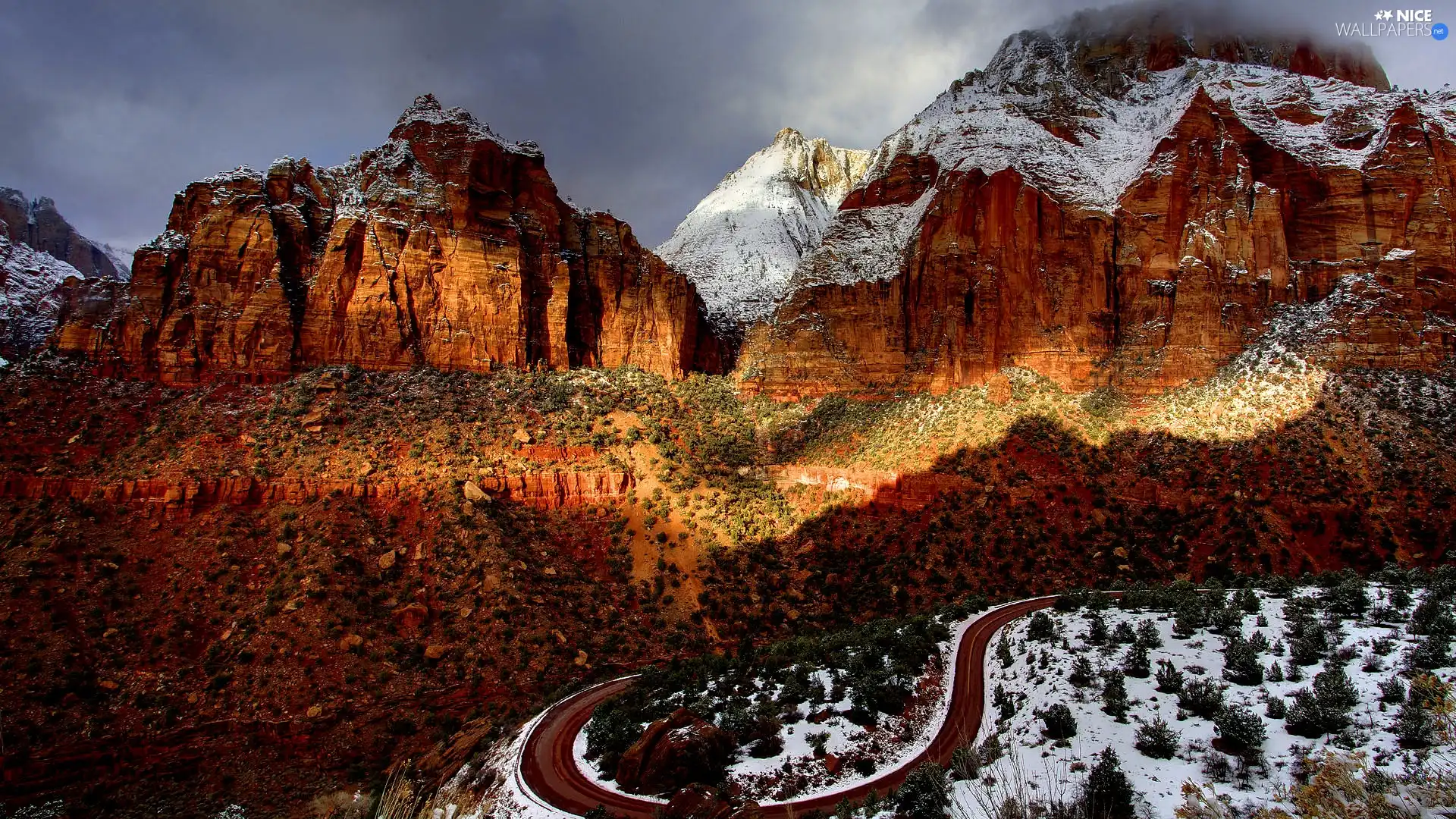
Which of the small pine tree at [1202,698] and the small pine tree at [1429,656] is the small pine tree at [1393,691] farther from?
the small pine tree at [1202,698]

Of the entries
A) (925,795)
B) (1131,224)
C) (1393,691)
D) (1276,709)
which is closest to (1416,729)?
(1393,691)

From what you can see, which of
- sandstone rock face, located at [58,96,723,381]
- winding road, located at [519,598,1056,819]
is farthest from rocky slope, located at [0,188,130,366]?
winding road, located at [519,598,1056,819]

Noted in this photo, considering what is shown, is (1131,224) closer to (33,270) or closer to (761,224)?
(761,224)

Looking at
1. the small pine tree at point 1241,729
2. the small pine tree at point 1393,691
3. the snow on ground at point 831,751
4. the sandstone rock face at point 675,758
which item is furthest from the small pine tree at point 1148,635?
the sandstone rock face at point 675,758

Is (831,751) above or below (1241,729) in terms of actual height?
below

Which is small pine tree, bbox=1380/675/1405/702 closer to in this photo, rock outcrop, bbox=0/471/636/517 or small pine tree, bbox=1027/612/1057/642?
small pine tree, bbox=1027/612/1057/642
